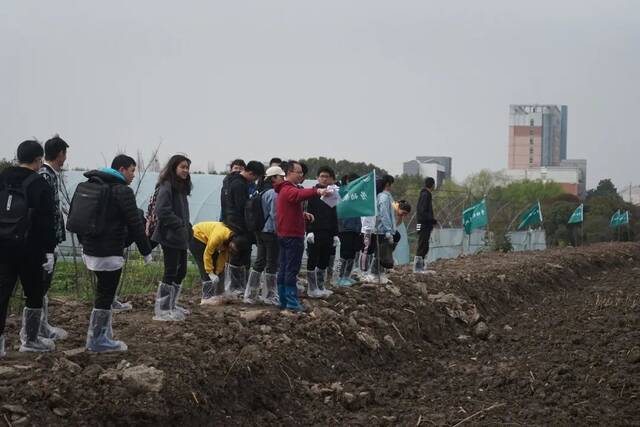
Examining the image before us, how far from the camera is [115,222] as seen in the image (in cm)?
719

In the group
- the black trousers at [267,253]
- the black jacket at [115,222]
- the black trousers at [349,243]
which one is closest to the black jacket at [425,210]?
the black trousers at [349,243]

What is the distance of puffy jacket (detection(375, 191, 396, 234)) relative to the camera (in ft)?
42.8

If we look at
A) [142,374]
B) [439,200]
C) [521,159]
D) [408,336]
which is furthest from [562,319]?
[521,159]

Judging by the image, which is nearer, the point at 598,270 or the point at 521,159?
the point at 598,270

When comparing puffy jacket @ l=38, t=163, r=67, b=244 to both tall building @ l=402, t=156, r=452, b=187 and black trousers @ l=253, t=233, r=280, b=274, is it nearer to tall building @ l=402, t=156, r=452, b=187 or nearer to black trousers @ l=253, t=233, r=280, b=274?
black trousers @ l=253, t=233, r=280, b=274

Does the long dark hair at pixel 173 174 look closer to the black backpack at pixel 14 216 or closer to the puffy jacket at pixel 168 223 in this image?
the puffy jacket at pixel 168 223

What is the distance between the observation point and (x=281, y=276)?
9.86 meters

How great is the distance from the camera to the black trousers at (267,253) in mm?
10219

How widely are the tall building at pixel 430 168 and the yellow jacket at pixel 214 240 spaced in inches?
2829

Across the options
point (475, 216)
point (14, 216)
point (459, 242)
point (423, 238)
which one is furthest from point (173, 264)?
point (459, 242)

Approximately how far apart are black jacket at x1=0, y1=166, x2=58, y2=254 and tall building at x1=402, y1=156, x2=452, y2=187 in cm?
7528

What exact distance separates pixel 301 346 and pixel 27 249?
2871mm

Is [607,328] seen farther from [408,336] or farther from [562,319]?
[408,336]

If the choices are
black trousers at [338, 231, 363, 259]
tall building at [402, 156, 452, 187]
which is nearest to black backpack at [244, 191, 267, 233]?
black trousers at [338, 231, 363, 259]
